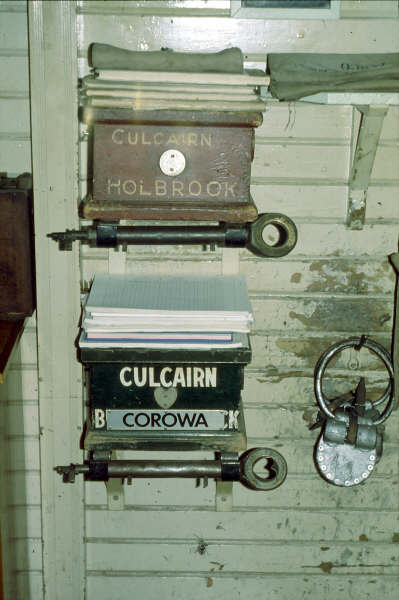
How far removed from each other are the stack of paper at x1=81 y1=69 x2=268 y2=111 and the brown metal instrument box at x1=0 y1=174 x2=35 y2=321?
0.39 metres

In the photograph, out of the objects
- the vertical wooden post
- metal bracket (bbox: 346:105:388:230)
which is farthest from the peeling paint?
the vertical wooden post

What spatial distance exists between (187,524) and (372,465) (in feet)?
2.08

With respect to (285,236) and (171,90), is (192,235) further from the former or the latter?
(171,90)

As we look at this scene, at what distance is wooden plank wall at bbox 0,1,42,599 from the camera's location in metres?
1.89

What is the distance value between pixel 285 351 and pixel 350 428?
299mm

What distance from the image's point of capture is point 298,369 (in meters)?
2.12

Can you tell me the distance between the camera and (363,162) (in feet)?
6.28

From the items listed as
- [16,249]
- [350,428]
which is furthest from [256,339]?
[16,249]

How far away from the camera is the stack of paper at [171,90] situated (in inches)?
61.8

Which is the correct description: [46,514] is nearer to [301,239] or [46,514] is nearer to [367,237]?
[301,239]

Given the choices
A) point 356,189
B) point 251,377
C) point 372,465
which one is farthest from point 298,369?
A: point 356,189

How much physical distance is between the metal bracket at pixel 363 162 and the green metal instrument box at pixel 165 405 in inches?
20.3

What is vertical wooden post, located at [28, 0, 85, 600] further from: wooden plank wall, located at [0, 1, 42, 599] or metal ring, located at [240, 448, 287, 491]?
metal ring, located at [240, 448, 287, 491]

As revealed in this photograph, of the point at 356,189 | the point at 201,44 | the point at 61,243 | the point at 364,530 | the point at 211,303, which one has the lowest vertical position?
the point at 364,530
